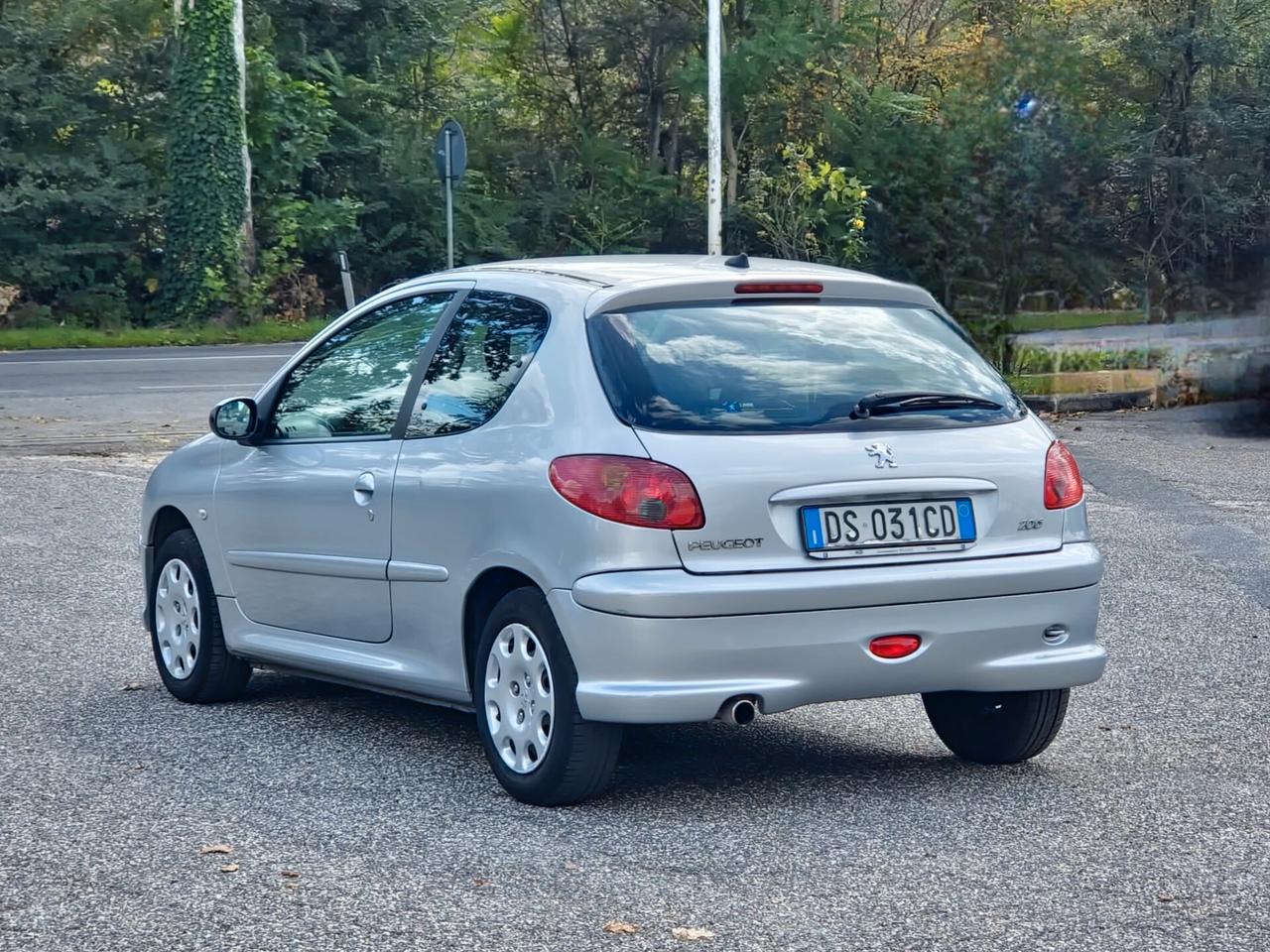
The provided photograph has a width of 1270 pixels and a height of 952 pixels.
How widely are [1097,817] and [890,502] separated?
40.7 inches

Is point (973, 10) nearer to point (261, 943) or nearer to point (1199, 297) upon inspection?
point (1199, 297)

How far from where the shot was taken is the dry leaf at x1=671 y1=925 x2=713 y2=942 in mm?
4156

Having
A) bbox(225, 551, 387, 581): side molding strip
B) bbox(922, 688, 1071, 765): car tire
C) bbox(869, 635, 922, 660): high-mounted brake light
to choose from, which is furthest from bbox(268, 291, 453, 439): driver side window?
bbox(922, 688, 1071, 765): car tire

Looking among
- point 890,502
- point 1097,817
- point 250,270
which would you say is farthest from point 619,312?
point 250,270

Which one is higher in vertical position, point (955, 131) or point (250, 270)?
point (955, 131)

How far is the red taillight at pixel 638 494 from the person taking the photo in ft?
16.6

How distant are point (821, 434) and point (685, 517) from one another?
19.6 inches

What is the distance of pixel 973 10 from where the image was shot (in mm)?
43750

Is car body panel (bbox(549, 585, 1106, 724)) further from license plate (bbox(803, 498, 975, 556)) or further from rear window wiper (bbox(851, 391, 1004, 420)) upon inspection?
rear window wiper (bbox(851, 391, 1004, 420))

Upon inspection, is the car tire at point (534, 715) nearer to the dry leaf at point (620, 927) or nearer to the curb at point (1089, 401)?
the dry leaf at point (620, 927)

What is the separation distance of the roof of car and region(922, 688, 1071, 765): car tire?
1330 millimetres

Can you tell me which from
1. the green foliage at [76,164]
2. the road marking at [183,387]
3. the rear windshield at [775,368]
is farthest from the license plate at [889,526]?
the green foliage at [76,164]

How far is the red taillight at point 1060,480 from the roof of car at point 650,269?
0.75 meters

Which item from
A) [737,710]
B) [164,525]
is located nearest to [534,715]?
[737,710]
